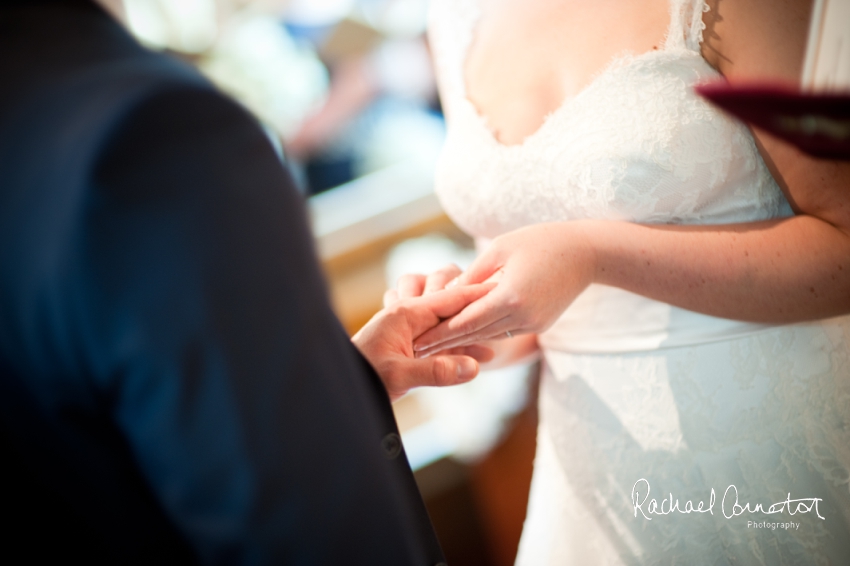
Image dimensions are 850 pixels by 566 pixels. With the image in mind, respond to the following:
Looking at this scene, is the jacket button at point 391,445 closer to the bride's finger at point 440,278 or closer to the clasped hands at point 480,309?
the clasped hands at point 480,309

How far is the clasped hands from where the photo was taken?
28.0 inches

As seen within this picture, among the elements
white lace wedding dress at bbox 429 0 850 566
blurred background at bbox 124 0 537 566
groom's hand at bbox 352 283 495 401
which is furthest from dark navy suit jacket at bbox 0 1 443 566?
blurred background at bbox 124 0 537 566

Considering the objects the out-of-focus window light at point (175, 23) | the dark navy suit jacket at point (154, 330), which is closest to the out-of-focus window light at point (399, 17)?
the out-of-focus window light at point (175, 23)

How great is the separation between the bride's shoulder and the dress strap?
0.5 inches

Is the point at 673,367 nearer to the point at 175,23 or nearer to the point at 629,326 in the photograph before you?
the point at 629,326

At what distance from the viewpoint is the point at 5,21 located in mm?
404

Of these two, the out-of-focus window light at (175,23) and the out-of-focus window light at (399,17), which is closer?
the out-of-focus window light at (175,23)

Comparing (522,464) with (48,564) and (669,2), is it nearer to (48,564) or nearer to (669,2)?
(669,2)

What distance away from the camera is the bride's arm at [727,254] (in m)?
0.71

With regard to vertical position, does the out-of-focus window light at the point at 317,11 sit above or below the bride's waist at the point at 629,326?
above

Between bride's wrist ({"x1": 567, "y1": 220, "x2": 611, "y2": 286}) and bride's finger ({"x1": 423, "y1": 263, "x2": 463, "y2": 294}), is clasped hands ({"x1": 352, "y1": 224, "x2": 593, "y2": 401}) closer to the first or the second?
bride's wrist ({"x1": 567, "y1": 220, "x2": 611, "y2": 286})

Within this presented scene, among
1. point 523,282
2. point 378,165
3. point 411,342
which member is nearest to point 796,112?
point 523,282

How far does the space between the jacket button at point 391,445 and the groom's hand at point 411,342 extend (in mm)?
171

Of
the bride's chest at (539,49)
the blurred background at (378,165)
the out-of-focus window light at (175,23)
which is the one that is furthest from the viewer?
the blurred background at (378,165)
